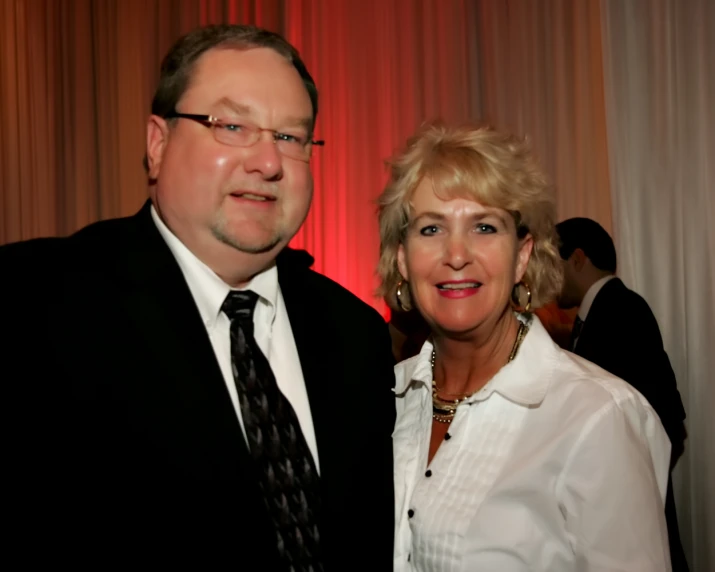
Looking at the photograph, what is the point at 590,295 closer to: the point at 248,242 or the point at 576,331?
the point at 576,331

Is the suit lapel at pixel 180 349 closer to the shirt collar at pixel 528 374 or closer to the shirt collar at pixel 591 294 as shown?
the shirt collar at pixel 528 374

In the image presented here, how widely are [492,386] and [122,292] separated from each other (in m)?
0.87

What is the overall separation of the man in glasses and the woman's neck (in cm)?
27

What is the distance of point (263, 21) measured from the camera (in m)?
4.77

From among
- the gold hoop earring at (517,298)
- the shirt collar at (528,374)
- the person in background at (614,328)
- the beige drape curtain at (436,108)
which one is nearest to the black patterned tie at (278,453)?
the shirt collar at (528,374)

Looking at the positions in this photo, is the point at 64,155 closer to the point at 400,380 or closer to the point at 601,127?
the point at 601,127

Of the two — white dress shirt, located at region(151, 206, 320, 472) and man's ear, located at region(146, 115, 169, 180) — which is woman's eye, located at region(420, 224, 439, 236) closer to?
white dress shirt, located at region(151, 206, 320, 472)

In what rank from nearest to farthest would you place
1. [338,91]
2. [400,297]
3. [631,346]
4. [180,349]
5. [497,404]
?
[180,349]
[497,404]
[400,297]
[631,346]
[338,91]

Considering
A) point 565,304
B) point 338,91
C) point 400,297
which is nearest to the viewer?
point 400,297

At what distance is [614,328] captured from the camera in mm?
3254

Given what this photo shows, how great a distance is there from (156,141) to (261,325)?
0.44 m

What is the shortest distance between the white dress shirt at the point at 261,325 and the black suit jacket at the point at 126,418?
0.03 meters

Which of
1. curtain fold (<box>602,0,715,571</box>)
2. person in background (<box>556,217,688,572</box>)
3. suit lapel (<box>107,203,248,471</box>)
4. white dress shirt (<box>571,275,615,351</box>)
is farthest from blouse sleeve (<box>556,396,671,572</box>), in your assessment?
curtain fold (<box>602,0,715,571</box>)

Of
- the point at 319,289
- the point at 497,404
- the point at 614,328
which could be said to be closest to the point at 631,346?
the point at 614,328
